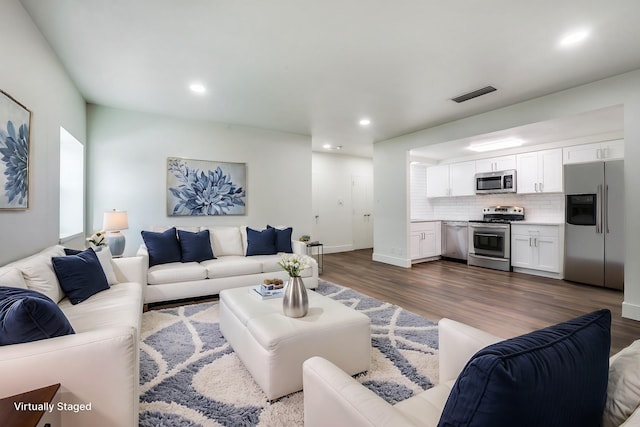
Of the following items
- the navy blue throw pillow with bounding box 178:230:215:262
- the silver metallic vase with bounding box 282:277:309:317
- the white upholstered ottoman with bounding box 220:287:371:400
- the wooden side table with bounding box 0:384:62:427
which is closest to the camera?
the wooden side table with bounding box 0:384:62:427

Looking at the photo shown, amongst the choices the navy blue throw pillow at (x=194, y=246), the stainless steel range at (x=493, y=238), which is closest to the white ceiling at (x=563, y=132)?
the stainless steel range at (x=493, y=238)

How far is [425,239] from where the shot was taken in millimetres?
6141

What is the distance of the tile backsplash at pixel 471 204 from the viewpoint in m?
5.26

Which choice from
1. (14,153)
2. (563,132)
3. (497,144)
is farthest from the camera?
(497,144)

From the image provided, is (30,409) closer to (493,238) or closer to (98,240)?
(98,240)

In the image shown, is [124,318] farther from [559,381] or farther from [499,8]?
[499,8]

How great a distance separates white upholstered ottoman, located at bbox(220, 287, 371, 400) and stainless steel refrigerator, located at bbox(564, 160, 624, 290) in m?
4.21

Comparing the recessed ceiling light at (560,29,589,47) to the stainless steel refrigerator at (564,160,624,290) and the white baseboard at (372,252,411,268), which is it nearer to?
the stainless steel refrigerator at (564,160,624,290)

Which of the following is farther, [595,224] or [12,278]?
[595,224]

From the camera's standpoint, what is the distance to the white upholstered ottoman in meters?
1.75

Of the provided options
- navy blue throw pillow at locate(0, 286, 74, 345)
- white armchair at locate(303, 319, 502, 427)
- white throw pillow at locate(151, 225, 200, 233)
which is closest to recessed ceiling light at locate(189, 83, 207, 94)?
white throw pillow at locate(151, 225, 200, 233)

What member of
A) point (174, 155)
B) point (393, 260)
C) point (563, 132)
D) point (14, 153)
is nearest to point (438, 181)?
point (393, 260)

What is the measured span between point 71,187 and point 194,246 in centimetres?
171

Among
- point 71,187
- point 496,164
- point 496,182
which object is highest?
point 496,164
